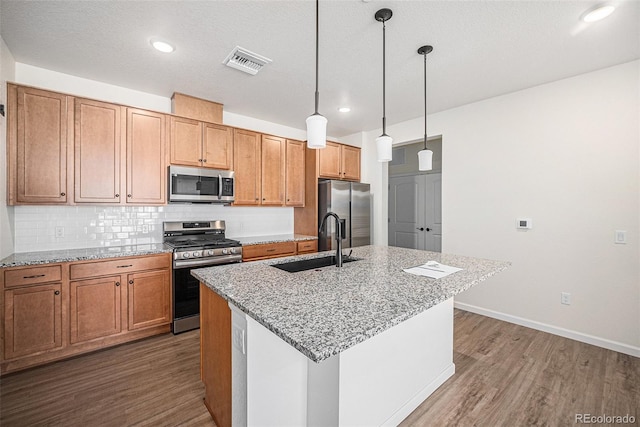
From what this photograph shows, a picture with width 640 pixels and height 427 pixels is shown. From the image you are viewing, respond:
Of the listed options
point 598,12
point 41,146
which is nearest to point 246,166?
point 41,146

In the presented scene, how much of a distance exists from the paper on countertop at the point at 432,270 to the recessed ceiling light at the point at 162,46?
253cm

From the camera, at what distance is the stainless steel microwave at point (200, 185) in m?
3.07

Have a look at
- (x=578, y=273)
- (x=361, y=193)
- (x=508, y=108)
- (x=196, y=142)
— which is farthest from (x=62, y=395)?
(x=508, y=108)

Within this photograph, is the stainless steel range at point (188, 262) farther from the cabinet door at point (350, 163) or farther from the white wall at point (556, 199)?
the white wall at point (556, 199)

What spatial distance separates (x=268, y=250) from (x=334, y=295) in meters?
2.36

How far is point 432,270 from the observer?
177cm

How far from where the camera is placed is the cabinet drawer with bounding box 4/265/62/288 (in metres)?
2.12

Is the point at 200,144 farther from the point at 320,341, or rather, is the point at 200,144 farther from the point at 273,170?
the point at 320,341

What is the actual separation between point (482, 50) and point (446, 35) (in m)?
0.43

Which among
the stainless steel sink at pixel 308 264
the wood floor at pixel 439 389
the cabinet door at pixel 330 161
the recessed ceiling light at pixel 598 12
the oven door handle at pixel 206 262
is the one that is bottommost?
the wood floor at pixel 439 389

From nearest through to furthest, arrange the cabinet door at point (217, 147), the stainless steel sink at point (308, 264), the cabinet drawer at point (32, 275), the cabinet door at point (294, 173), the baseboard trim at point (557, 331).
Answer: the stainless steel sink at point (308, 264) < the cabinet drawer at point (32, 275) < the baseboard trim at point (557, 331) < the cabinet door at point (217, 147) < the cabinet door at point (294, 173)

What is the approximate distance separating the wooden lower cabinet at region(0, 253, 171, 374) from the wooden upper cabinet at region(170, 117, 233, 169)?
113 cm

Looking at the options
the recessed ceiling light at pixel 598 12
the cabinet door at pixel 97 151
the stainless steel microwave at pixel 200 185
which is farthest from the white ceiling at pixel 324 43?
the stainless steel microwave at pixel 200 185

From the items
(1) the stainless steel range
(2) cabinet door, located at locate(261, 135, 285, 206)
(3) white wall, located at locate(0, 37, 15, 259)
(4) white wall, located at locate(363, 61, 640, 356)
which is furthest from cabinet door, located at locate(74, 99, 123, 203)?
(4) white wall, located at locate(363, 61, 640, 356)
